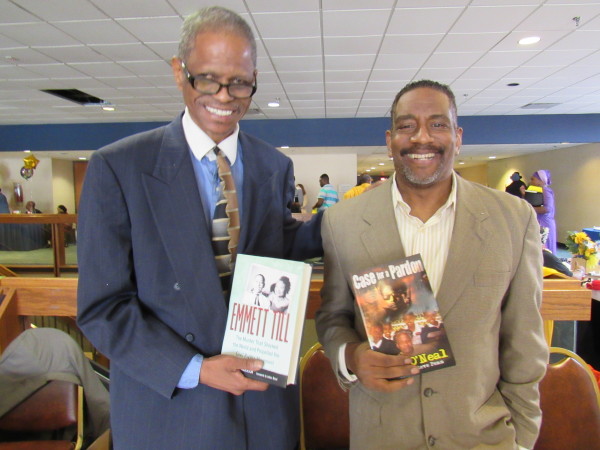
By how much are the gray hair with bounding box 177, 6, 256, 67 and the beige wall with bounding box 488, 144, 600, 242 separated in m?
14.6

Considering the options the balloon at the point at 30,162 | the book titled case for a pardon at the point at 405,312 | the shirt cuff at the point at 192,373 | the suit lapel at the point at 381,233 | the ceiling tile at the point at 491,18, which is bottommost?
the shirt cuff at the point at 192,373

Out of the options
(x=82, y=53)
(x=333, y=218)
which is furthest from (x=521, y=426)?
(x=82, y=53)

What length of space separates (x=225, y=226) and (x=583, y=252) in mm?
4393

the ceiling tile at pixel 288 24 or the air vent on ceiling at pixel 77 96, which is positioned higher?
the air vent on ceiling at pixel 77 96

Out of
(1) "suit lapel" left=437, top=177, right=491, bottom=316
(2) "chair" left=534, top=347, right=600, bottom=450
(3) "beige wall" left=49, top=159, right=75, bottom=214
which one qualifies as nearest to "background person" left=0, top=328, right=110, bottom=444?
(1) "suit lapel" left=437, top=177, right=491, bottom=316

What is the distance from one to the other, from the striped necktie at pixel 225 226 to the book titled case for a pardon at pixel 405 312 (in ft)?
1.19

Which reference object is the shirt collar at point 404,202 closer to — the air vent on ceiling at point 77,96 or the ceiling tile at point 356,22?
the ceiling tile at point 356,22

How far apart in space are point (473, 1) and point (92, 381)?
193 inches

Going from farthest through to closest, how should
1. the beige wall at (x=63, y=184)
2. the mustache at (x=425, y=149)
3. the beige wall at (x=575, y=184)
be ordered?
the beige wall at (x=63, y=184), the beige wall at (x=575, y=184), the mustache at (x=425, y=149)

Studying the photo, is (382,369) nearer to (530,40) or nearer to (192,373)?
(192,373)

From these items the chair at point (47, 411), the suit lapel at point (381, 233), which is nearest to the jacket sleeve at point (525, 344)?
the suit lapel at point (381, 233)

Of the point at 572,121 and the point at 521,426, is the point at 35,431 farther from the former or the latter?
the point at 572,121

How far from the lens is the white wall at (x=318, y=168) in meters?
15.1

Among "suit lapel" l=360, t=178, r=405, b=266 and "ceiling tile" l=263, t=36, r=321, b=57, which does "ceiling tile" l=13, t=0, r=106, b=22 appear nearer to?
"ceiling tile" l=263, t=36, r=321, b=57
